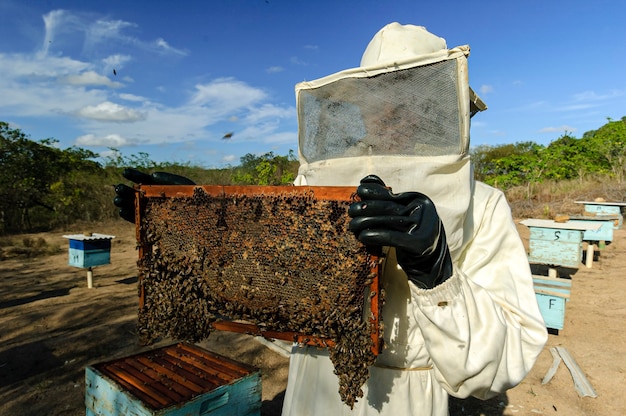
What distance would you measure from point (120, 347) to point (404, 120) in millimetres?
5496

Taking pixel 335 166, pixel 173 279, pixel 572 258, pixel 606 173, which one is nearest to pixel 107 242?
pixel 173 279

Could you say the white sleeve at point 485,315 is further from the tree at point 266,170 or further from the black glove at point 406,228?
the tree at point 266,170

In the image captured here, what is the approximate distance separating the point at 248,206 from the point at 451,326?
0.96 meters

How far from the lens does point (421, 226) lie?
4.26 ft

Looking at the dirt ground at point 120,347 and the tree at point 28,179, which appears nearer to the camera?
the dirt ground at point 120,347

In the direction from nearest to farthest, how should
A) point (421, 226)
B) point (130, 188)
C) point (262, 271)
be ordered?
point (421, 226)
point (262, 271)
point (130, 188)

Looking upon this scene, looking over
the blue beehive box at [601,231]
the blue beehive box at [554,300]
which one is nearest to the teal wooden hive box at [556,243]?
the blue beehive box at [554,300]

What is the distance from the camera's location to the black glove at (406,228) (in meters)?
1.29

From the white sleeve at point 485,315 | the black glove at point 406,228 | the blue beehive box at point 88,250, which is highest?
the black glove at point 406,228

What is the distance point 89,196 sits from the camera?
16312 millimetres

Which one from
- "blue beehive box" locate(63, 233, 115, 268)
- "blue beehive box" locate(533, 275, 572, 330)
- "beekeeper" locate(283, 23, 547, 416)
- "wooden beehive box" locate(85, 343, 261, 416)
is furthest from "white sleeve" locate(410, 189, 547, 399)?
"blue beehive box" locate(63, 233, 115, 268)

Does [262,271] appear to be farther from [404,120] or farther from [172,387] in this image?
[172,387]

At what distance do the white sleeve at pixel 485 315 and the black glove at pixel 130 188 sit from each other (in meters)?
1.53

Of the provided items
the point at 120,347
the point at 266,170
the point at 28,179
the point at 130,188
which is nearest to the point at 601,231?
the point at 266,170
